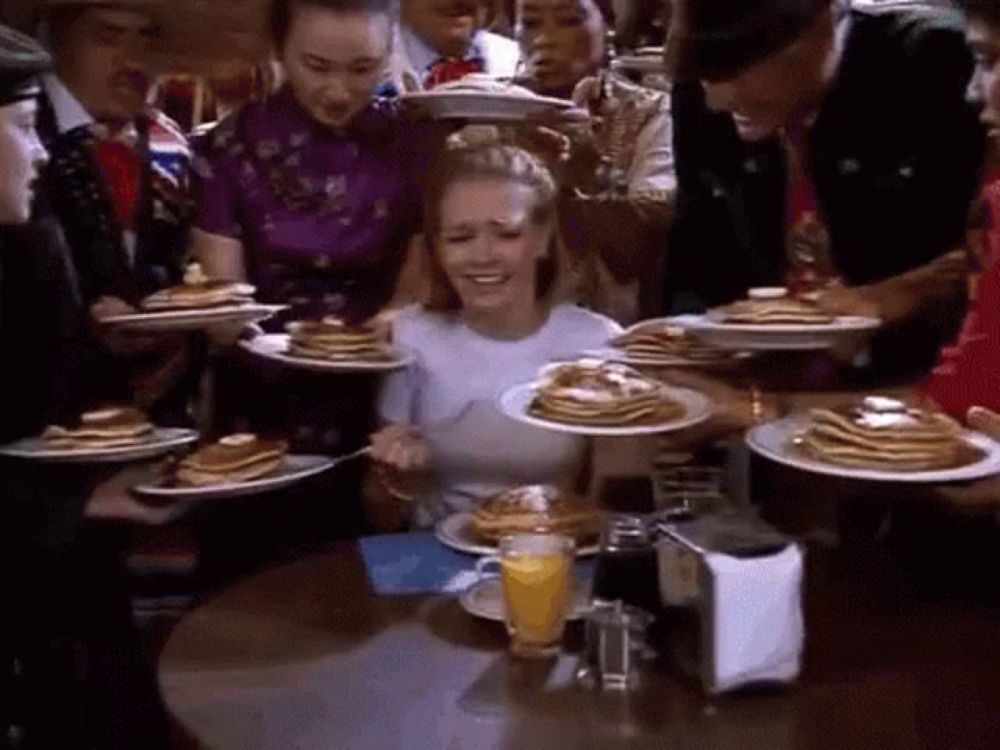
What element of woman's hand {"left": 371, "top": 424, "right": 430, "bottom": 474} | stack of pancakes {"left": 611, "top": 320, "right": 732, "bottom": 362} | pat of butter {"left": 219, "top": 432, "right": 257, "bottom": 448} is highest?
stack of pancakes {"left": 611, "top": 320, "right": 732, "bottom": 362}

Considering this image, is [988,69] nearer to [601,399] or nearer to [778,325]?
[778,325]

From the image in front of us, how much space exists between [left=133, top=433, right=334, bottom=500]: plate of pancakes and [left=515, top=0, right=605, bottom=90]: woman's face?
32.4 inches

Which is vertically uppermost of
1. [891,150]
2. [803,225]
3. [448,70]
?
[448,70]

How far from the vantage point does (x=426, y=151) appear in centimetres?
231

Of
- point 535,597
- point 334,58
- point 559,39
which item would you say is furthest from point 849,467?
point 559,39

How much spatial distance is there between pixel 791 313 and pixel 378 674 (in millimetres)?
666

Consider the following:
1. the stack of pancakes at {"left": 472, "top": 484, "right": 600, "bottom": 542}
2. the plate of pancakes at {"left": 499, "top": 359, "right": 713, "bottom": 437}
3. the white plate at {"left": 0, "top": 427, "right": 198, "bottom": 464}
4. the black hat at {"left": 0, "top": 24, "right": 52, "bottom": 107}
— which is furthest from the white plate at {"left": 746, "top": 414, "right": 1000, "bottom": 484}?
the black hat at {"left": 0, "top": 24, "right": 52, "bottom": 107}

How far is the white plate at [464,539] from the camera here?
65.1 inches

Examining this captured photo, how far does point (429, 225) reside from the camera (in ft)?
7.09

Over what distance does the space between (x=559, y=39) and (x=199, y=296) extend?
80 centimetres

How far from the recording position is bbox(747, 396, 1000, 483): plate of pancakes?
145 centimetres

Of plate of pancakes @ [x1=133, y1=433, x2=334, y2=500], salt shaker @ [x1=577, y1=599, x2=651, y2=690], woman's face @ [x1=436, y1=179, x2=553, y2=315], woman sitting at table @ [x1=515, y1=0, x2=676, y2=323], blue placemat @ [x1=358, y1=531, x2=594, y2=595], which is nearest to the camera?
salt shaker @ [x1=577, y1=599, x2=651, y2=690]

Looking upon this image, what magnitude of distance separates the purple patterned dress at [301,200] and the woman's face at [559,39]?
28 centimetres

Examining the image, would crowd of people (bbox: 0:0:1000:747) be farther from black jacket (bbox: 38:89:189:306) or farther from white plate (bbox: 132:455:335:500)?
white plate (bbox: 132:455:335:500)
